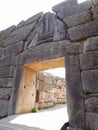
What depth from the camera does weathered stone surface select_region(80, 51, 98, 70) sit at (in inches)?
118

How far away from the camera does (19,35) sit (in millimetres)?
4801

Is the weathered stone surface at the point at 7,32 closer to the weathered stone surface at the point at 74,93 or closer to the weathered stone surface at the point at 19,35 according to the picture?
the weathered stone surface at the point at 19,35

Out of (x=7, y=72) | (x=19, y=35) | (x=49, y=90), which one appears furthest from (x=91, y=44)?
(x=49, y=90)

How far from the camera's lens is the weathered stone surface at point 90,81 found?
2.89 m

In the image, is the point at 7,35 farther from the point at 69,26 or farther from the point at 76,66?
the point at 76,66

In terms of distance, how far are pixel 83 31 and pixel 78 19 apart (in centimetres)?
32

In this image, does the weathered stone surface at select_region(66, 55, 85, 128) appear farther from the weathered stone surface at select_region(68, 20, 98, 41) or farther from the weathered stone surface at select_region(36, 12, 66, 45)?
the weathered stone surface at select_region(36, 12, 66, 45)

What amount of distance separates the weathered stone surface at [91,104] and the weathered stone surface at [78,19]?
1537mm

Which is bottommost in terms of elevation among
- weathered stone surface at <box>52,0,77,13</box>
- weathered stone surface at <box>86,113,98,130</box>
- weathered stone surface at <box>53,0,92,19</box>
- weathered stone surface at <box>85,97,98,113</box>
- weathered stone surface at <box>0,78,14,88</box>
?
weathered stone surface at <box>86,113,98,130</box>

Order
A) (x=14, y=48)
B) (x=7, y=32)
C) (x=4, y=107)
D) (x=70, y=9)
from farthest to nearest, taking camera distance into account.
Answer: (x=7, y=32) < (x=14, y=48) < (x=4, y=107) < (x=70, y=9)

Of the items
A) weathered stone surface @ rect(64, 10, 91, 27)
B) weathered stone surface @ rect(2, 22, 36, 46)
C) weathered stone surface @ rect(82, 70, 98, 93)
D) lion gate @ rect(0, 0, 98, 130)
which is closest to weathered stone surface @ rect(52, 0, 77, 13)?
lion gate @ rect(0, 0, 98, 130)

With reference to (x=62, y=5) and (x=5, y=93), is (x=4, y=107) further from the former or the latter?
(x=62, y=5)

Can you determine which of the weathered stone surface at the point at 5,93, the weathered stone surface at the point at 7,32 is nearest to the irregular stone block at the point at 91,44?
the weathered stone surface at the point at 5,93

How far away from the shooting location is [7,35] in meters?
5.28
